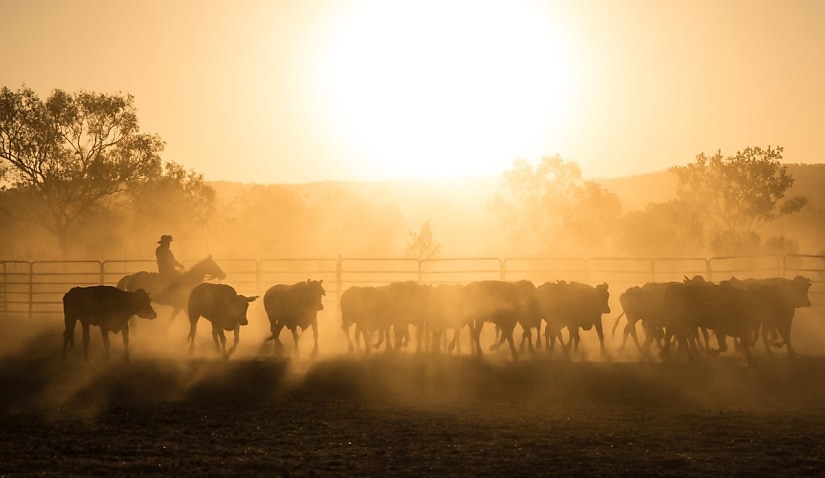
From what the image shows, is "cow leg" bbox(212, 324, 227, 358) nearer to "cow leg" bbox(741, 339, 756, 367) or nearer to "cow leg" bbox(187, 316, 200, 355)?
"cow leg" bbox(187, 316, 200, 355)

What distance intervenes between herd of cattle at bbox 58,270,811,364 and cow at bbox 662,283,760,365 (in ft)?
0.06

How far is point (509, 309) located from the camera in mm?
18016

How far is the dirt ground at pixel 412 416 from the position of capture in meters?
9.24

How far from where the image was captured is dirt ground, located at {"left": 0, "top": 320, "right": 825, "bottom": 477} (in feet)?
30.3

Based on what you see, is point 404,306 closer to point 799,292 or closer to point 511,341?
point 511,341

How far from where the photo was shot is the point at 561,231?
66188 mm

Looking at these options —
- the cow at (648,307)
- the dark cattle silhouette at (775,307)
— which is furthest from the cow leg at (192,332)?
the dark cattle silhouette at (775,307)

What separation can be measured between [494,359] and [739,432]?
708 cm

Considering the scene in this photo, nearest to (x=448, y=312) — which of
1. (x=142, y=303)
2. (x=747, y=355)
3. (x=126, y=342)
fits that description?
(x=747, y=355)

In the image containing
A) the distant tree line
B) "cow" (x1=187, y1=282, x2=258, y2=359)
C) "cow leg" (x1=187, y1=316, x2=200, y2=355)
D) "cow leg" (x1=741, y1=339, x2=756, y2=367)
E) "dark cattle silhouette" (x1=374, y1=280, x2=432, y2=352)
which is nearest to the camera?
"cow leg" (x1=741, y1=339, x2=756, y2=367)

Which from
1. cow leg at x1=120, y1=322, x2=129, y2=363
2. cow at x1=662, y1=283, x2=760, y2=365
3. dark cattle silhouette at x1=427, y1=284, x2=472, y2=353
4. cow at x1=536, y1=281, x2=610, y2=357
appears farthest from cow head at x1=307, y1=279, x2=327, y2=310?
cow at x1=662, y1=283, x2=760, y2=365

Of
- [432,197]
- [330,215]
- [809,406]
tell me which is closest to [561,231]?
[809,406]

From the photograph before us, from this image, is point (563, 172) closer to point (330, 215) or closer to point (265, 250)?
point (265, 250)

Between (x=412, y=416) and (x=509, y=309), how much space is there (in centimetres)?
657
